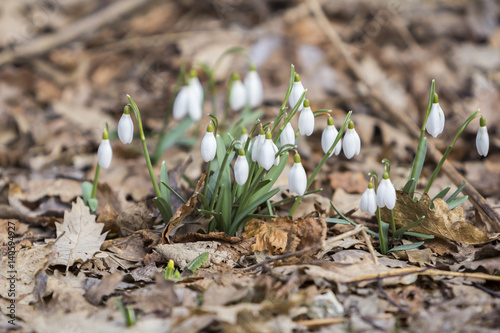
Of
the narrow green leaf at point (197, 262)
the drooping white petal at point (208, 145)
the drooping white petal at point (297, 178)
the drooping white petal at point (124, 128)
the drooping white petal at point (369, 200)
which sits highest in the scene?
the drooping white petal at point (124, 128)

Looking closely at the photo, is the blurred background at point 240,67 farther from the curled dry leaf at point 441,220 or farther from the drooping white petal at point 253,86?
the curled dry leaf at point 441,220

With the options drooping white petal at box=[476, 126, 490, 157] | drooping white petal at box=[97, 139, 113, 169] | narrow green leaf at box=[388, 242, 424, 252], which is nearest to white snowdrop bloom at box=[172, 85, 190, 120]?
drooping white petal at box=[97, 139, 113, 169]

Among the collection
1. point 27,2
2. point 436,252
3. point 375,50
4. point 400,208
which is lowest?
point 436,252

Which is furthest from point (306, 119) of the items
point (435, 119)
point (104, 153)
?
point (104, 153)

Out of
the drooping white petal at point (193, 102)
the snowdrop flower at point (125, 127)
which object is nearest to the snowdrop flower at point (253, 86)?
the drooping white petal at point (193, 102)

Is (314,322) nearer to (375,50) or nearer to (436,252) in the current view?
(436,252)

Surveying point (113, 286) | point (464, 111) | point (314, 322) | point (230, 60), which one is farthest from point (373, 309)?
point (230, 60)
